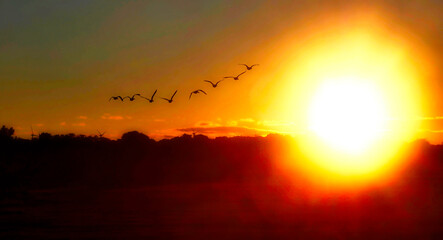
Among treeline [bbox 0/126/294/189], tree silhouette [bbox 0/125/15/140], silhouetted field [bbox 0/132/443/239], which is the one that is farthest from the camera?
tree silhouette [bbox 0/125/15/140]

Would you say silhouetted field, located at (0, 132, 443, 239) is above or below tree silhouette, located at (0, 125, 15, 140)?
below

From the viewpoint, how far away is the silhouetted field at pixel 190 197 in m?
24.4

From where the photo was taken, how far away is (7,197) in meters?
32.0

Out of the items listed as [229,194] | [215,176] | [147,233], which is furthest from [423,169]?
[147,233]

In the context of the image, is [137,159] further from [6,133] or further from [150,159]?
[6,133]

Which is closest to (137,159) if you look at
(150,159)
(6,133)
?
(150,159)

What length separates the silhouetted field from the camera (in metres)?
24.4

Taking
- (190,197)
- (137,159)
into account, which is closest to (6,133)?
(137,159)

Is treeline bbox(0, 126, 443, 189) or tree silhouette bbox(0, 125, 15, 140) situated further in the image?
tree silhouette bbox(0, 125, 15, 140)

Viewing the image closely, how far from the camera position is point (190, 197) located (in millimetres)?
35531

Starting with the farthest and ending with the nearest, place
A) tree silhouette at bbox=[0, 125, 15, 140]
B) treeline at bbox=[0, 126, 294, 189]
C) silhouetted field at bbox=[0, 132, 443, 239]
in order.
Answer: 1. tree silhouette at bbox=[0, 125, 15, 140]
2. treeline at bbox=[0, 126, 294, 189]
3. silhouetted field at bbox=[0, 132, 443, 239]

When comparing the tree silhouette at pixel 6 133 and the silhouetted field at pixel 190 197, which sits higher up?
the tree silhouette at pixel 6 133

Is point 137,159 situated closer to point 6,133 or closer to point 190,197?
point 6,133

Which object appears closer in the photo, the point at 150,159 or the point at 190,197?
the point at 190,197
